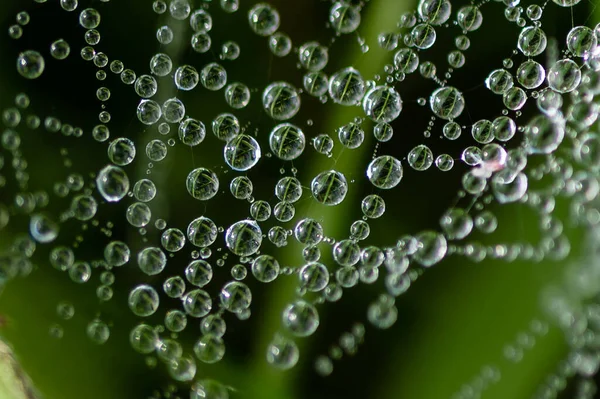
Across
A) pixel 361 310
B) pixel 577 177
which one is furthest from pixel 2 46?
pixel 577 177

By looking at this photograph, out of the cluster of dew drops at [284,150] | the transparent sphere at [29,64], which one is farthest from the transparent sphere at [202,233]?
the transparent sphere at [29,64]

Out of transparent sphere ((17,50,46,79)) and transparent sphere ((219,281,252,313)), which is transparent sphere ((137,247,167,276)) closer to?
transparent sphere ((219,281,252,313))

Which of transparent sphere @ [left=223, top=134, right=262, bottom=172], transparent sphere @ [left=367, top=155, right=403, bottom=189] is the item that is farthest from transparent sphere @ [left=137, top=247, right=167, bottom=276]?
transparent sphere @ [left=367, top=155, right=403, bottom=189]

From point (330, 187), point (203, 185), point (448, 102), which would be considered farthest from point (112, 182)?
point (448, 102)

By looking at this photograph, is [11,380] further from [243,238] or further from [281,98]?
[281,98]

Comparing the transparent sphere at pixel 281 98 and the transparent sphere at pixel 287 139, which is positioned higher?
the transparent sphere at pixel 281 98

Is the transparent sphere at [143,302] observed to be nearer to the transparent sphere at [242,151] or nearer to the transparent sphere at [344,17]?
Result: the transparent sphere at [242,151]

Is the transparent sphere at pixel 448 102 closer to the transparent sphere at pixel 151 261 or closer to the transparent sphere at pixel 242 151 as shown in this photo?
the transparent sphere at pixel 242 151

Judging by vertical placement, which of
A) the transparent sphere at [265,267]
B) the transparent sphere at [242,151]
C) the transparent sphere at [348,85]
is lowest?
the transparent sphere at [265,267]
